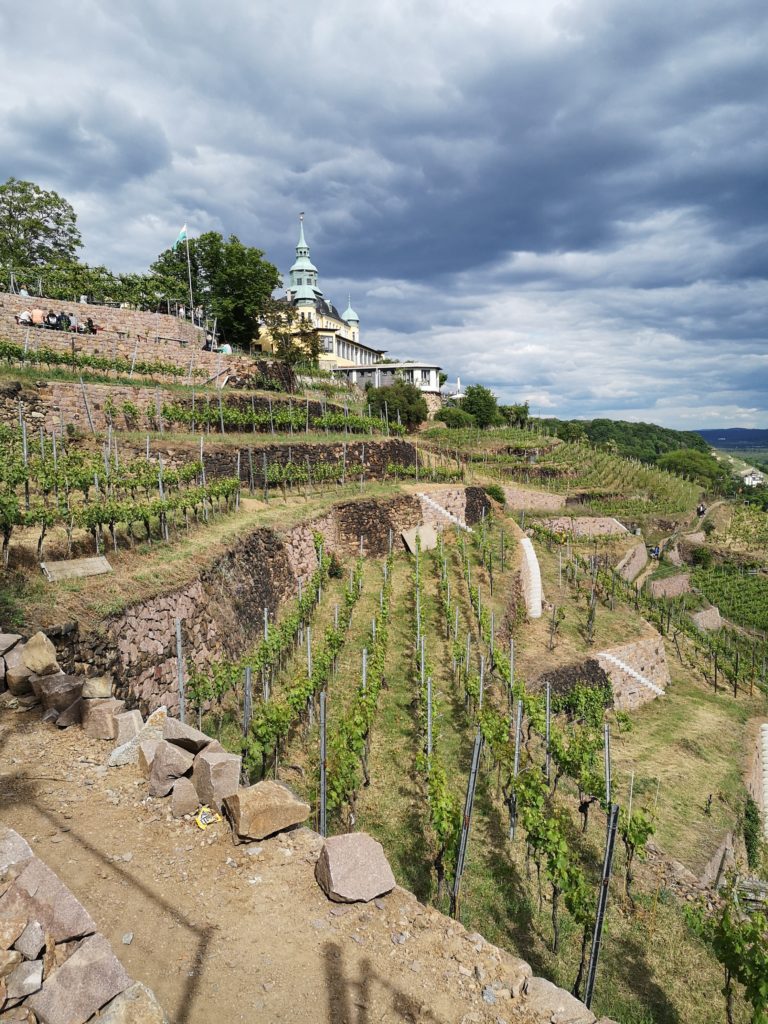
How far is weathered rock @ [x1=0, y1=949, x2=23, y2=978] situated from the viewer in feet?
11.1

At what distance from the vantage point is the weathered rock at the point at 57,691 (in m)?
7.02

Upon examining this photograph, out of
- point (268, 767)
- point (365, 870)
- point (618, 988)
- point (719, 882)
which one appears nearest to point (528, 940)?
point (618, 988)

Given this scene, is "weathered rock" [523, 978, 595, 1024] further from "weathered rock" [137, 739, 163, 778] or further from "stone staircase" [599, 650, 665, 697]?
"stone staircase" [599, 650, 665, 697]

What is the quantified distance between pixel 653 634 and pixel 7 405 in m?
23.5

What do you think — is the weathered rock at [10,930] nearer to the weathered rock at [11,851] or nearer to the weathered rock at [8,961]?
the weathered rock at [8,961]

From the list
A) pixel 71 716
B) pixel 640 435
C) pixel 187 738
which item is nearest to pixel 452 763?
pixel 187 738

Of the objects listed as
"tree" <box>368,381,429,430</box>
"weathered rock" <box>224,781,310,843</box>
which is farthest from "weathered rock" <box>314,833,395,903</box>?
"tree" <box>368,381,429,430</box>

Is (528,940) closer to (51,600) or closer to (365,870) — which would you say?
(365,870)

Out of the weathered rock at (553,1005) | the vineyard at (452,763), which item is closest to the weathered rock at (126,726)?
the vineyard at (452,763)

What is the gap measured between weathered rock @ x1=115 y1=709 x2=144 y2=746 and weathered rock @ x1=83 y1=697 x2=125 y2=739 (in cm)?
8

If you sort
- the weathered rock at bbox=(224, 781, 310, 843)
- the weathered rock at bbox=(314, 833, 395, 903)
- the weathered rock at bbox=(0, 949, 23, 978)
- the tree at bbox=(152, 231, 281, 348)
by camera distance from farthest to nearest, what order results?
1. the tree at bbox=(152, 231, 281, 348)
2. the weathered rock at bbox=(224, 781, 310, 843)
3. the weathered rock at bbox=(314, 833, 395, 903)
4. the weathered rock at bbox=(0, 949, 23, 978)

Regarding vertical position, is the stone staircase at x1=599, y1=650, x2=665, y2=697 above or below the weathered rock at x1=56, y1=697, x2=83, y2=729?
below

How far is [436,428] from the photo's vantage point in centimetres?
4819

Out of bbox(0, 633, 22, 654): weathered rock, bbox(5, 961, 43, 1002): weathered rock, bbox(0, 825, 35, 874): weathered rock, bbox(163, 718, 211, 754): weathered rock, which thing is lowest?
bbox(163, 718, 211, 754): weathered rock
